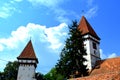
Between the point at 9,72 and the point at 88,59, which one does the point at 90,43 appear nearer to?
the point at 88,59

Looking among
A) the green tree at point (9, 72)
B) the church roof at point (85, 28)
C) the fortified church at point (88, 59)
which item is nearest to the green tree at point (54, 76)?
the fortified church at point (88, 59)

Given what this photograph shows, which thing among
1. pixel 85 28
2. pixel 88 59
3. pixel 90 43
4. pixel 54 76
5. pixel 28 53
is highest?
pixel 85 28

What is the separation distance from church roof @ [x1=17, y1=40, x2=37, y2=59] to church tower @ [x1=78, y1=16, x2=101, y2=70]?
1019cm

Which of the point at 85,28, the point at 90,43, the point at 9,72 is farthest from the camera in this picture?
the point at 9,72

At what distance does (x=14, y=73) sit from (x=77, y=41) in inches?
1062

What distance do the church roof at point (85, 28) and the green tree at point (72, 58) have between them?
9.23 meters

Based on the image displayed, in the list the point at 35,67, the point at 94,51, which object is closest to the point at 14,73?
the point at 35,67

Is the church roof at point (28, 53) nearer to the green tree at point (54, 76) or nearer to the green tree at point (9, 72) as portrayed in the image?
the green tree at point (54, 76)

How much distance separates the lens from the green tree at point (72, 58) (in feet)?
111

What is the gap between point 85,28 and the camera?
1869 inches

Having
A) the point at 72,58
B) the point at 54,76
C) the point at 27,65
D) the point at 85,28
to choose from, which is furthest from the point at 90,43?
the point at 27,65

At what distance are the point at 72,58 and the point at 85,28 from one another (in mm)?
14024

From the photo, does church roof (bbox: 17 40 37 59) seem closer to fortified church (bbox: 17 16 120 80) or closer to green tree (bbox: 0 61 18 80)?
fortified church (bbox: 17 16 120 80)

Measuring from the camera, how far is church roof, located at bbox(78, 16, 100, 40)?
4644 cm
